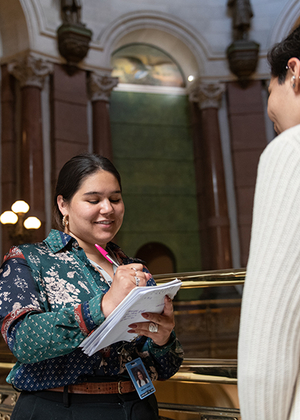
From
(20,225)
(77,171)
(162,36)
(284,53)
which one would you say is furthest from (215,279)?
(162,36)

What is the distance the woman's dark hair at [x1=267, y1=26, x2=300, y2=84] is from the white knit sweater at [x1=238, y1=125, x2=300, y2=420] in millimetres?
391

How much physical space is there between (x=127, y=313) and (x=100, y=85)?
953 centimetres

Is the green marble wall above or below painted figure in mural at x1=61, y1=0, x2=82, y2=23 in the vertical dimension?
below

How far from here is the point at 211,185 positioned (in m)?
10.7

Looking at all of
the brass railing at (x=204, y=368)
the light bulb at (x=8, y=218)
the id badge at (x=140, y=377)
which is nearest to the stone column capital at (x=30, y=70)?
the light bulb at (x=8, y=218)

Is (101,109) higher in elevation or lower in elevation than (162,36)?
lower

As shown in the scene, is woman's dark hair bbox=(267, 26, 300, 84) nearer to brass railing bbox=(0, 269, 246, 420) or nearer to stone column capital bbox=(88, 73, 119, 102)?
brass railing bbox=(0, 269, 246, 420)

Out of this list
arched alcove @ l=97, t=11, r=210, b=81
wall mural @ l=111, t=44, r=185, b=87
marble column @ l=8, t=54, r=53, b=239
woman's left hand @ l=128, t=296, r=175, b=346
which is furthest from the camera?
wall mural @ l=111, t=44, r=185, b=87

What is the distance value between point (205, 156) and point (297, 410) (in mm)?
10425

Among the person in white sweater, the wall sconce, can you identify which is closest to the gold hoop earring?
the person in white sweater

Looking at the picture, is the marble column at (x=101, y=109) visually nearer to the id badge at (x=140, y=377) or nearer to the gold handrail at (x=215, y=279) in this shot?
the gold handrail at (x=215, y=279)

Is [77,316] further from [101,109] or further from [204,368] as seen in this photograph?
[101,109]

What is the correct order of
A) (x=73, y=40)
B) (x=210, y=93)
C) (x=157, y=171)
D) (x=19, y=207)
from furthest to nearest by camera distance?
(x=157, y=171) → (x=210, y=93) → (x=73, y=40) → (x=19, y=207)

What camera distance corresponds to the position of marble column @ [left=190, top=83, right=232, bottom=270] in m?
10.4
